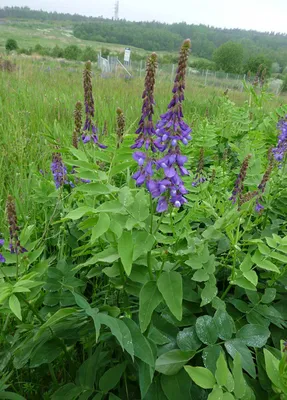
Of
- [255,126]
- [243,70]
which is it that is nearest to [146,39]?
[243,70]

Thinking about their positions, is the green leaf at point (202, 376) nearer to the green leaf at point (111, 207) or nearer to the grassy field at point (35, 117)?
the green leaf at point (111, 207)

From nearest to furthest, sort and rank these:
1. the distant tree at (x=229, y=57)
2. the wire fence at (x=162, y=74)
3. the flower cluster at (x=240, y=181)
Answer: the flower cluster at (x=240, y=181)
the wire fence at (x=162, y=74)
the distant tree at (x=229, y=57)

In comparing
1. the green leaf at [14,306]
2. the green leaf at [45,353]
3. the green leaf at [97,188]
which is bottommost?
the green leaf at [45,353]

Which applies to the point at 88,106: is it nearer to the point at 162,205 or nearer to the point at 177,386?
the point at 162,205

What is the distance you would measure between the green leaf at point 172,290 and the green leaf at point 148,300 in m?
0.05

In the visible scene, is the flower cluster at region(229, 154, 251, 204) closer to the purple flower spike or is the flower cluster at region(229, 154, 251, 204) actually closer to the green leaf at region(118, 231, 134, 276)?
the purple flower spike

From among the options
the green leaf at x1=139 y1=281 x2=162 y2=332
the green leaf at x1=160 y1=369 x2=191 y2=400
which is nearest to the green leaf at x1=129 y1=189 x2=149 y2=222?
the green leaf at x1=139 y1=281 x2=162 y2=332

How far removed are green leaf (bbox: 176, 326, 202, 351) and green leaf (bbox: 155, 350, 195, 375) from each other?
0.05m

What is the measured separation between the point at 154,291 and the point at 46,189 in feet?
4.18

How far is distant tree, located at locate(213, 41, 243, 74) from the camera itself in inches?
2633

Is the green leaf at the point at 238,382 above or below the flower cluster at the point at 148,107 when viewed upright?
below

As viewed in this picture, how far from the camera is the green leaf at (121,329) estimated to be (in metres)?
0.92

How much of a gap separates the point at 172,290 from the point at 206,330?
0.77 feet

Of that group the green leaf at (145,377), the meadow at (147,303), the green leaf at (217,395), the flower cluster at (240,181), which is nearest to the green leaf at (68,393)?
the meadow at (147,303)
